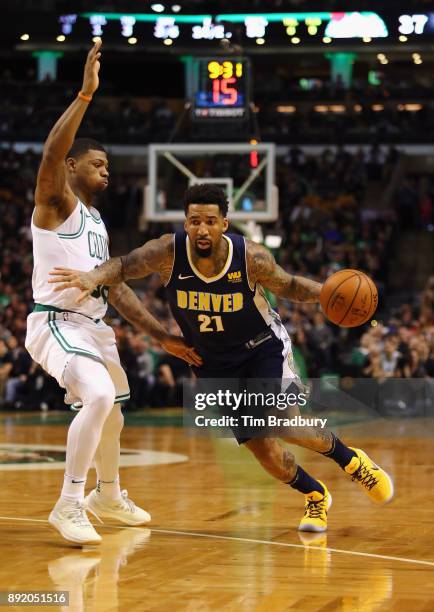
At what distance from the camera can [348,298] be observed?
21.1 ft

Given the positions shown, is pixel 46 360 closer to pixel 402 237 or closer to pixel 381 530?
pixel 381 530

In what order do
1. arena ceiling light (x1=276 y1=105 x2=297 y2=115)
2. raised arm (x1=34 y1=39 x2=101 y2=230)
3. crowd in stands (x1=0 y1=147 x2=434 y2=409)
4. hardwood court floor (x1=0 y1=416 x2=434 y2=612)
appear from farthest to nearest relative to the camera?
arena ceiling light (x1=276 y1=105 x2=297 y2=115) < crowd in stands (x1=0 y1=147 x2=434 y2=409) < raised arm (x1=34 y1=39 x2=101 y2=230) < hardwood court floor (x1=0 y1=416 x2=434 y2=612)

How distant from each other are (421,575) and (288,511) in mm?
2335

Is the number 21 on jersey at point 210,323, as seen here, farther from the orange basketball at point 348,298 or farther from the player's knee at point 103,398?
the player's knee at point 103,398

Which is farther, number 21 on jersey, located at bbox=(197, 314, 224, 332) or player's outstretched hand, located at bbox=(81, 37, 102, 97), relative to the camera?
number 21 on jersey, located at bbox=(197, 314, 224, 332)

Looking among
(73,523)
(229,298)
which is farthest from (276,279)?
(73,523)

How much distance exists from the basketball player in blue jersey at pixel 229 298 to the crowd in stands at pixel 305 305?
1020cm

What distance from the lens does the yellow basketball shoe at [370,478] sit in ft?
22.7

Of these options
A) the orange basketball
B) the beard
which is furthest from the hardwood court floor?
the beard

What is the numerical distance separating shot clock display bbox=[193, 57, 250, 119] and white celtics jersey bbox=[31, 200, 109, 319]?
12.7 meters

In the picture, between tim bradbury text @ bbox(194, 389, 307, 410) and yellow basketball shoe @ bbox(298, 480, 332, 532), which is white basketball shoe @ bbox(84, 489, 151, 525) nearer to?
tim bradbury text @ bbox(194, 389, 307, 410)

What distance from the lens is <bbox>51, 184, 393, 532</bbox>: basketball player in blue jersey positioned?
650cm

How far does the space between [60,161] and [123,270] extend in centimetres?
70

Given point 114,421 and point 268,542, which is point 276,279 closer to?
point 114,421
